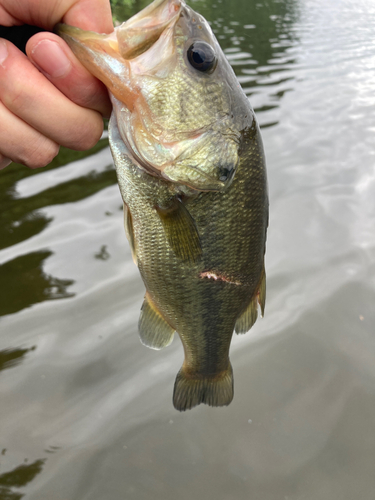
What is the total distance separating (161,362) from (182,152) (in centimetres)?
193

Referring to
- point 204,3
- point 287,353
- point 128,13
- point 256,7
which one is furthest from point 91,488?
point 256,7

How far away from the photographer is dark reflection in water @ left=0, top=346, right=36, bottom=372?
272cm

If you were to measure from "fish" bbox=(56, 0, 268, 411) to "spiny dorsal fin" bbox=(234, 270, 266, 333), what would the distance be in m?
0.11

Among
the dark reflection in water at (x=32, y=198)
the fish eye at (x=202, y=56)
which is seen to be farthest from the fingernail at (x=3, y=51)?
the dark reflection in water at (x=32, y=198)

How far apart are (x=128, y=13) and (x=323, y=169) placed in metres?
11.5

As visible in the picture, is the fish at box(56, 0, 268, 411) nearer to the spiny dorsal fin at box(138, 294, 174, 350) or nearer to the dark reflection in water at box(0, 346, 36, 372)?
the spiny dorsal fin at box(138, 294, 174, 350)

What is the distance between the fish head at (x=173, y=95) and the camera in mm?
1235

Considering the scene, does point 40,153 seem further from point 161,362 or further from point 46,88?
point 161,362

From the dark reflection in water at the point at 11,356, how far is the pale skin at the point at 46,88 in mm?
1848

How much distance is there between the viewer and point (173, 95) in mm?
1343

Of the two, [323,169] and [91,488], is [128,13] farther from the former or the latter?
[91,488]

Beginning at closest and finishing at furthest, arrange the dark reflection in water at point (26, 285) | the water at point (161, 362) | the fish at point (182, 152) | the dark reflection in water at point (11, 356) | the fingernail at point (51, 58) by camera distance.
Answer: the fingernail at point (51, 58) → the fish at point (182, 152) → the water at point (161, 362) → the dark reflection in water at point (11, 356) → the dark reflection in water at point (26, 285)

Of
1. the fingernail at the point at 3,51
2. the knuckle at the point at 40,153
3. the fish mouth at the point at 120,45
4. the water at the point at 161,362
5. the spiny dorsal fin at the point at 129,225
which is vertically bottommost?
the water at the point at 161,362

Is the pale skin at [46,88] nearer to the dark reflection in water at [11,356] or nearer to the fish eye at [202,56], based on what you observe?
the fish eye at [202,56]
